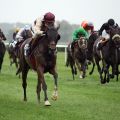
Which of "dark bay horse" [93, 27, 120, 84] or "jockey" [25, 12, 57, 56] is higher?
"jockey" [25, 12, 57, 56]

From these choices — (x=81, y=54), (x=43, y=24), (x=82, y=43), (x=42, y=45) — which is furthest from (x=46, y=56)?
(x=81, y=54)

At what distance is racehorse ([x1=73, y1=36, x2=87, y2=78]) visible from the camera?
82.0ft

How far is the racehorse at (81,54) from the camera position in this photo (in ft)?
82.0

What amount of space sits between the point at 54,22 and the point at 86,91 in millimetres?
4708

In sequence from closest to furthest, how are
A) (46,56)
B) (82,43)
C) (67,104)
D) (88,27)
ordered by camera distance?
(46,56) < (67,104) < (82,43) < (88,27)

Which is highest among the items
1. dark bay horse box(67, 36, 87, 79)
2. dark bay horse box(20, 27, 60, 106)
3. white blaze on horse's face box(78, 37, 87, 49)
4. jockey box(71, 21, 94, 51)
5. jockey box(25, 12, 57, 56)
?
jockey box(25, 12, 57, 56)

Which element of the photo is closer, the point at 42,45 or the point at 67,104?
the point at 42,45

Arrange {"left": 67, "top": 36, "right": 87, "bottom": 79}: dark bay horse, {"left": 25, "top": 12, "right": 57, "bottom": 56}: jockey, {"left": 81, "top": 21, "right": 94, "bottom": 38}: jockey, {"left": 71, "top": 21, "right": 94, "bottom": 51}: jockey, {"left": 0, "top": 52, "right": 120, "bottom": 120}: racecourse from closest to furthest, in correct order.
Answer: {"left": 0, "top": 52, "right": 120, "bottom": 120}: racecourse → {"left": 25, "top": 12, "right": 57, "bottom": 56}: jockey → {"left": 67, "top": 36, "right": 87, "bottom": 79}: dark bay horse → {"left": 71, "top": 21, "right": 94, "bottom": 51}: jockey → {"left": 81, "top": 21, "right": 94, "bottom": 38}: jockey

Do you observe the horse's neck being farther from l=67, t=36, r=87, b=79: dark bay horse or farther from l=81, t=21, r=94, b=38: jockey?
l=81, t=21, r=94, b=38: jockey

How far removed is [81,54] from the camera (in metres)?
25.3

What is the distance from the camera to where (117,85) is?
69.2 feet

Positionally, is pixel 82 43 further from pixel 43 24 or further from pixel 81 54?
pixel 43 24

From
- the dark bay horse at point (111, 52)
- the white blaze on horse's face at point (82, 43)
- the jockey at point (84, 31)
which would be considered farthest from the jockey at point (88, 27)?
the dark bay horse at point (111, 52)

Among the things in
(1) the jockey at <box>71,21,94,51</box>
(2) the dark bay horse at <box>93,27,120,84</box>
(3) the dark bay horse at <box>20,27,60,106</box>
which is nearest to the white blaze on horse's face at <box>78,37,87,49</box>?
(1) the jockey at <box>71,21,94,51</box>
